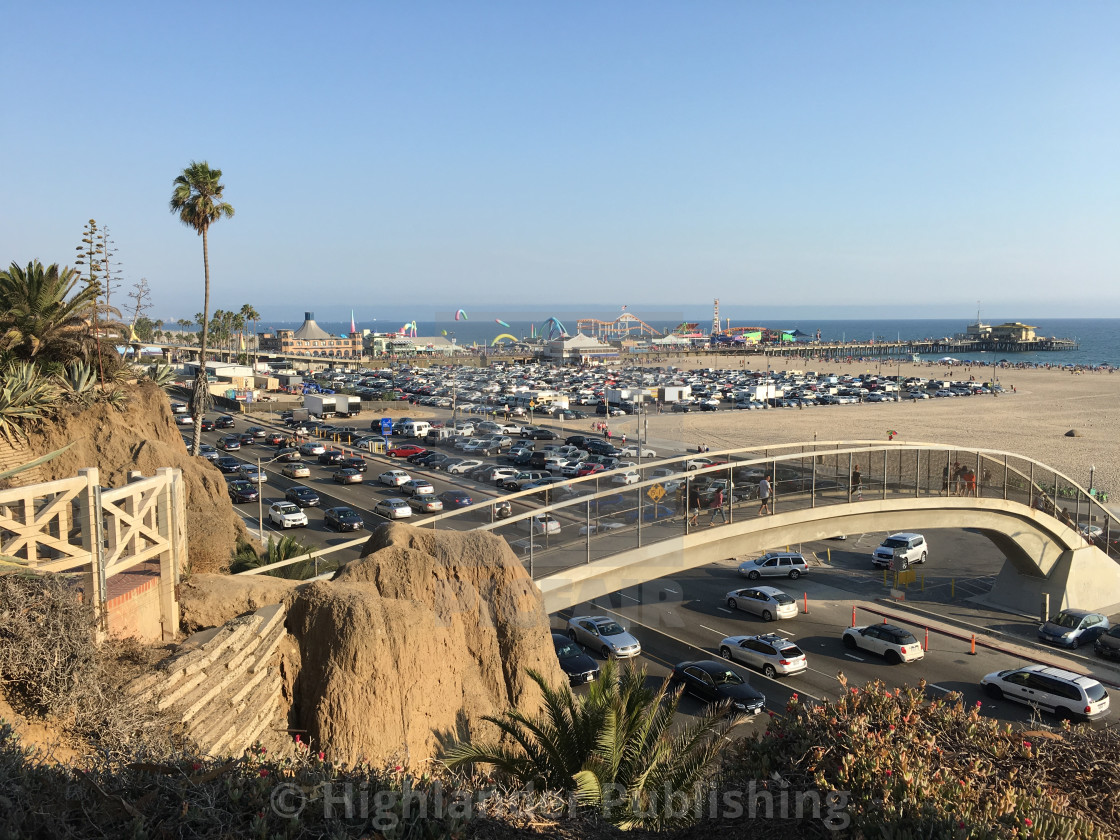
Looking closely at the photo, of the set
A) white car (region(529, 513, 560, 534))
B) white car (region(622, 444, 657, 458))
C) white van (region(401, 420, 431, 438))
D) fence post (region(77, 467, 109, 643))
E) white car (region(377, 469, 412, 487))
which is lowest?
white car (region(377, 469, 412, 487))

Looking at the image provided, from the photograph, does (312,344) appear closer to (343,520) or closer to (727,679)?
(343,520)

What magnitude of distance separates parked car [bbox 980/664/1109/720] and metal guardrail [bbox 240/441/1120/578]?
244 inches

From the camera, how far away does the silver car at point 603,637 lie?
2183 centimetres

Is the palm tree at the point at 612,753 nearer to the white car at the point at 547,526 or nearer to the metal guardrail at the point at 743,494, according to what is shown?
the metal guardrail at the point at 743,494

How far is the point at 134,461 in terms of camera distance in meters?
15.9

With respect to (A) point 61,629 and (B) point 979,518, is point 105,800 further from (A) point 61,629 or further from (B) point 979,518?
(B) point 979,518

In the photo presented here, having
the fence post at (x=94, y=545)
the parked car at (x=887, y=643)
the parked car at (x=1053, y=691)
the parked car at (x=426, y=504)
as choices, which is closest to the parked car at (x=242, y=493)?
the parked car at (x=426, y=504)

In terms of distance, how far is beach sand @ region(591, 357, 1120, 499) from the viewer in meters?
54.4

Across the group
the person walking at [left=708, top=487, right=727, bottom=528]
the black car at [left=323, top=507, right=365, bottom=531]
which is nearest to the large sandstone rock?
the person walking at [left=708, top=487, right=727, bottom=528]

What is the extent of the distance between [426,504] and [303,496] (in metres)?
6.84

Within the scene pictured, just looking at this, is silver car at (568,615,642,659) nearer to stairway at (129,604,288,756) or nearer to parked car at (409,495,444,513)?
stairway at (129,604,288,756)

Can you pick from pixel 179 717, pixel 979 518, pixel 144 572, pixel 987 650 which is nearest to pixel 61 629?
pixel 179 717

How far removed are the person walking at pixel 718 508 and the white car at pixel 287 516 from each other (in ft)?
71.4

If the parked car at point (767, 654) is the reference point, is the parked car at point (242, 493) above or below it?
above
